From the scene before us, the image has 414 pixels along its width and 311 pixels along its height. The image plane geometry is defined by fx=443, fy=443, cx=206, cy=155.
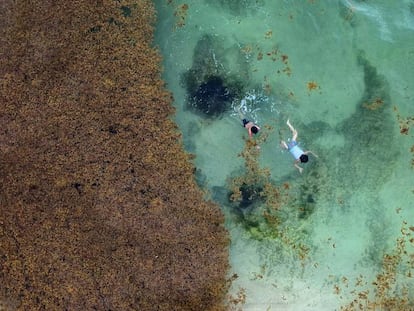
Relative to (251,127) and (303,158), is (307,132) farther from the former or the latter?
(251,127)

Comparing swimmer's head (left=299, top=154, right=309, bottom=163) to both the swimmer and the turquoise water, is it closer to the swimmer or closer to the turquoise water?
the turquoise water

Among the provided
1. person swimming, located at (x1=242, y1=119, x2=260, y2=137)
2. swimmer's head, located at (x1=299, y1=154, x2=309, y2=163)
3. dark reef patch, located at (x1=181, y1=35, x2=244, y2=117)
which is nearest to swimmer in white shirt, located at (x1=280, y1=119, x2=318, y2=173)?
swimmer's head, located at (x1=299, y1=154, x2=309, y2=163)

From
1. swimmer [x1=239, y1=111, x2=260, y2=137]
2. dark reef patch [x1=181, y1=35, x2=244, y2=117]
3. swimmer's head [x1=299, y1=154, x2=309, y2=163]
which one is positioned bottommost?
swimmer's head [x1=299, y1=154, x2=309, y2=163]

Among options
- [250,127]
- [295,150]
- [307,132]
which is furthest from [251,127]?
[307,132]

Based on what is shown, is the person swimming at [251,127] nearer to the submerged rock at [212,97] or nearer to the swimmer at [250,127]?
the swimmer at [250,127]

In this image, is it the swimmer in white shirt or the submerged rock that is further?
the submerged rock

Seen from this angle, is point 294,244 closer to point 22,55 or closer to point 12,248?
point 12,248
